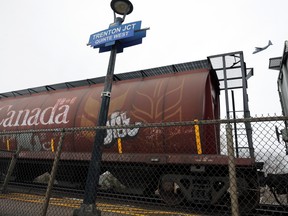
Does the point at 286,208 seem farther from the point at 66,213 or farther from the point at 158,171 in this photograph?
the point at 66,213

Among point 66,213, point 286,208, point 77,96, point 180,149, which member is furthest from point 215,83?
point 66,213

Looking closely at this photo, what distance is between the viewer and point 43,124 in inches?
354

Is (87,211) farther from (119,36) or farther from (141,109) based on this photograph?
(141,109)

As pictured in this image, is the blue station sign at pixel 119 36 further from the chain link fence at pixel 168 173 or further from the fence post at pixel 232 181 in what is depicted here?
the fence post at pixel 232 181

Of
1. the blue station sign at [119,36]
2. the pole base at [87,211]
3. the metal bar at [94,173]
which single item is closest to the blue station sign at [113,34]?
the blue station sign at [119,36]

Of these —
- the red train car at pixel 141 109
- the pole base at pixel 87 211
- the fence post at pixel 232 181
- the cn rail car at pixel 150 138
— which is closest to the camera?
the fence post at pixel 232 181

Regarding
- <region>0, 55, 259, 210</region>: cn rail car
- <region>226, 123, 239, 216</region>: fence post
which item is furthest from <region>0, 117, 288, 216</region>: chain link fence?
<region>226, 123, 239, 216</region>: fence post

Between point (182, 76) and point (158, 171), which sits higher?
point (182, 76)

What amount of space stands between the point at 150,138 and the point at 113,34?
120 inches

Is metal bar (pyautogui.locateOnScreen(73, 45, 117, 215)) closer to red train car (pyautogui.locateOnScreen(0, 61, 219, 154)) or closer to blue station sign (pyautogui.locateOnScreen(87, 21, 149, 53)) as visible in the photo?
blue station sign (pyautogui.locateOnScreen(87, 21, 149, 53))

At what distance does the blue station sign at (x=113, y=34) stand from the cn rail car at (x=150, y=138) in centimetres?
204

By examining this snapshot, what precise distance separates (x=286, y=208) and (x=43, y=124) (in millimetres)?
7773

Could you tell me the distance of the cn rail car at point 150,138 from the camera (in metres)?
6.03

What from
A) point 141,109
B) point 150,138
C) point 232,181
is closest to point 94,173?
point 232,181
